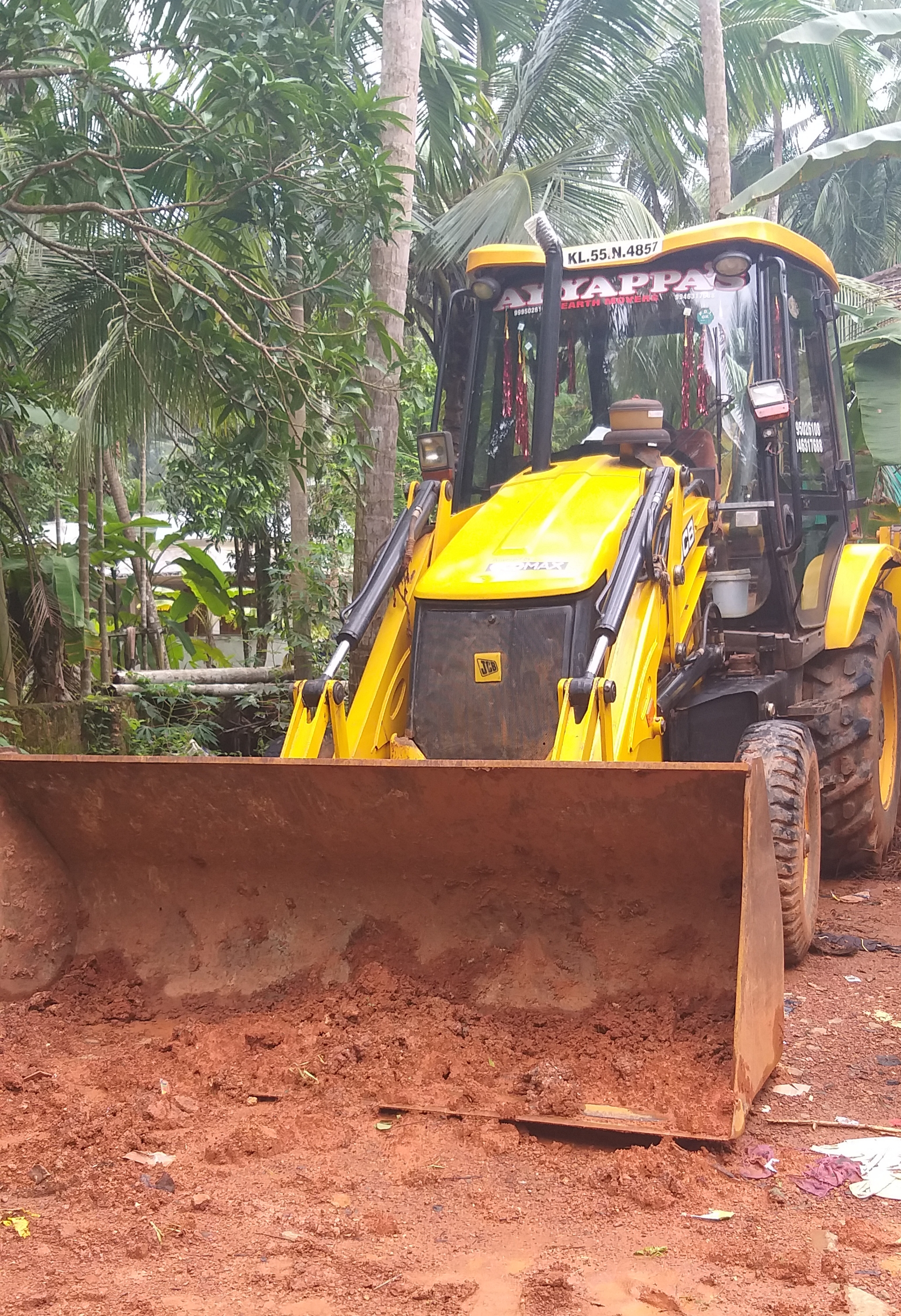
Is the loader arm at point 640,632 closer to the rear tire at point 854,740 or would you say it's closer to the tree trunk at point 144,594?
the rear tire at point 854,740

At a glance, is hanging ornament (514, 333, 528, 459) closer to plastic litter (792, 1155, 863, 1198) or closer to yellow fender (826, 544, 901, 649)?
yellow fender (826, 544, 901, 649)

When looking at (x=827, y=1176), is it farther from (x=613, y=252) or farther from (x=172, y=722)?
(x=172, y=722)

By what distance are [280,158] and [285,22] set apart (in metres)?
0.67

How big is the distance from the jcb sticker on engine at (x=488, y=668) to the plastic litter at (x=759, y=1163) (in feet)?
6.47

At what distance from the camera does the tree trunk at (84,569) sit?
9.95m

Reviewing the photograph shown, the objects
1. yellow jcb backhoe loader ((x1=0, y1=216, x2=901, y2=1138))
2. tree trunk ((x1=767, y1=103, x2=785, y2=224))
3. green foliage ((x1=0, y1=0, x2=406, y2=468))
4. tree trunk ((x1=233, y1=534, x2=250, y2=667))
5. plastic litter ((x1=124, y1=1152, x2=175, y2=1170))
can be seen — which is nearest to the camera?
plastic litter ((x1=124, y1=1152, x2=175, y2=1170))

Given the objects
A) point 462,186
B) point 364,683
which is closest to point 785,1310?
point 364,683

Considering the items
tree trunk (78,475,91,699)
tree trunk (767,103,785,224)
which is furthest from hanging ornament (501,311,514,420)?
tree trunk (767,103,785,224)

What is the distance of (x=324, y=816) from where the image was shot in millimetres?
4188

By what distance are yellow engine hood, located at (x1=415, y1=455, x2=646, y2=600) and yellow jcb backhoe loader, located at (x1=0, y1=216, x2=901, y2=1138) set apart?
0.05 ft

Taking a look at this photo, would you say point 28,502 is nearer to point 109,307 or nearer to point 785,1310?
point 109,307

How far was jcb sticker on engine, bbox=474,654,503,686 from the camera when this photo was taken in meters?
4.75

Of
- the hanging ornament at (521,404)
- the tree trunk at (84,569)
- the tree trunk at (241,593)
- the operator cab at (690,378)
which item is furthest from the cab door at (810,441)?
the tree trunk at (241,593)

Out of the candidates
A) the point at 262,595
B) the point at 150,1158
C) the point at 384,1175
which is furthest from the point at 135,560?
the point at 384,1175
